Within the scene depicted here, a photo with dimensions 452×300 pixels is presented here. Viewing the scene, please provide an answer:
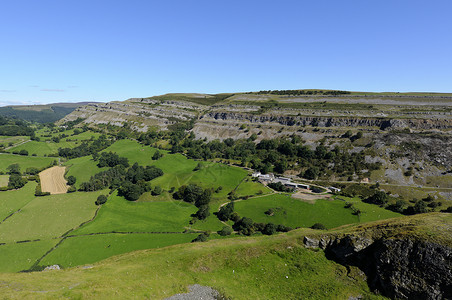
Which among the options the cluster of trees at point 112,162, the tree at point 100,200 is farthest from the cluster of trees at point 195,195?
the cluster of trees at point 112,162

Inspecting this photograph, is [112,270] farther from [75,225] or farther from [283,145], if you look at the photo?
[283,145]

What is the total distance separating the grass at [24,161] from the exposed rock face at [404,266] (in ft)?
644

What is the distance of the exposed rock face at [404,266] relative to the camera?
33.0 metres

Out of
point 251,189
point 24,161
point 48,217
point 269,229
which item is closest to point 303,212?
point 269,229

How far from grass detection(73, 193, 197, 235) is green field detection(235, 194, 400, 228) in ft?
85.5

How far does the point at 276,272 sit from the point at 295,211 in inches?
2001

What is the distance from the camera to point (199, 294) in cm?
3591

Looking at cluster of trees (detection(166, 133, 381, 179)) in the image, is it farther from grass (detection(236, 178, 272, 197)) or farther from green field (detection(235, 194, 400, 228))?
green field (detection(235, 194, 400, 228))

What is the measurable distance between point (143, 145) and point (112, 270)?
552ft

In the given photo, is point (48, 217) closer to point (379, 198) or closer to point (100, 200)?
point (100, 200)

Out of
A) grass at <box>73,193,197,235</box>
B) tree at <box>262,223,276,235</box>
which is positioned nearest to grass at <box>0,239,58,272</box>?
grass at <box>73,193,197,235</box>

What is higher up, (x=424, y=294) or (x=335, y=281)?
(x=424, y=294)

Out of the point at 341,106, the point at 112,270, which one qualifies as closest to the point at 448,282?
the point at 112,270

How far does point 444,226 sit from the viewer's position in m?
38.3
